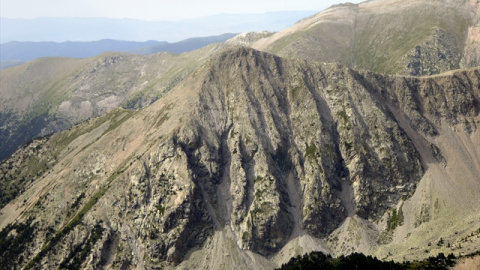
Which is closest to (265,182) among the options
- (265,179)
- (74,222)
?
(265,179)

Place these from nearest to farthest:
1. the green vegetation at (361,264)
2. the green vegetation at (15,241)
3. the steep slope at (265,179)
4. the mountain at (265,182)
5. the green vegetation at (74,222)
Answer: the green vegetation at (361,264) < the mountain at (265,182) < the steep slope at (265,179) < the green vegetation at (74,222) < the green vegetation at (15,241)

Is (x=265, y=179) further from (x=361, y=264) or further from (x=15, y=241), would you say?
(x=15, y=241)

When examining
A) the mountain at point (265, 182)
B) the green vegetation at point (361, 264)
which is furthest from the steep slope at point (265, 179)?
the green vegetation at point (361, 264)

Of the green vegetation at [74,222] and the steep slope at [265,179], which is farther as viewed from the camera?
the green vegetation at [74,222]

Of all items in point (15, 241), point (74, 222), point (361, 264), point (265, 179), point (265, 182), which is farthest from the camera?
point (265, 179)

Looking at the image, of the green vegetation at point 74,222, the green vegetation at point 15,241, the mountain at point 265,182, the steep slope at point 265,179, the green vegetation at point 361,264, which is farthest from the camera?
the green vegetation at point 15,241

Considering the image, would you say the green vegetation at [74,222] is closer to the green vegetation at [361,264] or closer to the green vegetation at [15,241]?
the green vegetation at [15,241]
